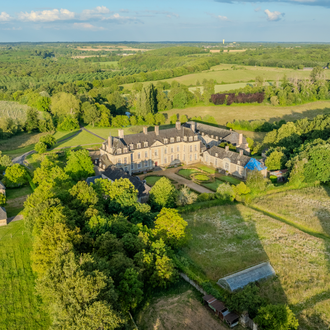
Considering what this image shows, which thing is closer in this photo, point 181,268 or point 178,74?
point 181,268

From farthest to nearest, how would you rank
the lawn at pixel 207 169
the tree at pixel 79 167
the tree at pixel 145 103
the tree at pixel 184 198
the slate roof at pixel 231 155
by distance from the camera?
the tree at pixel 145 103 → the lawn at pixel 207 169 → the slate roof at pixel 231 155 → the tree at pixel 79 167 → the tree at pixel 184 198

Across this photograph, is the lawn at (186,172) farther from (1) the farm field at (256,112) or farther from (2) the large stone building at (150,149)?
(1) the farm field at (256,112)

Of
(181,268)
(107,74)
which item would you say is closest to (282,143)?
(181,268)

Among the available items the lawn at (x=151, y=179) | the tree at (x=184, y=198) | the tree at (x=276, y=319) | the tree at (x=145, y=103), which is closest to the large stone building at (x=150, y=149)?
the lawn at (x=151, y=179)

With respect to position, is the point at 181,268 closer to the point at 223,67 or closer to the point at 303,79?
the point at 303,79

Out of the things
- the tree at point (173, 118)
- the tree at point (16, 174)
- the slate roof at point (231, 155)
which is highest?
the tree at point (173, 118)

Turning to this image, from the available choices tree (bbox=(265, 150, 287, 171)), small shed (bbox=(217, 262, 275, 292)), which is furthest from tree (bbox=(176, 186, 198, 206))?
tree (bbox=(265, 150, 287, 171))
